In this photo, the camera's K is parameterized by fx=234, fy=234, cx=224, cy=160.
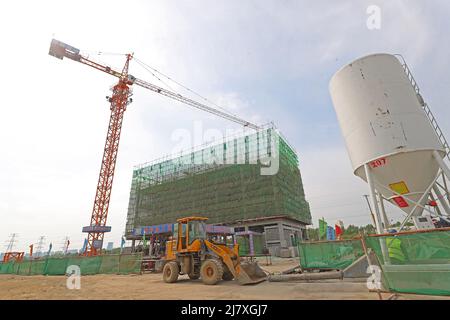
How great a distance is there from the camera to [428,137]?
755cm

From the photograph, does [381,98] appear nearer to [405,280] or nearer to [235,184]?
[405,280]

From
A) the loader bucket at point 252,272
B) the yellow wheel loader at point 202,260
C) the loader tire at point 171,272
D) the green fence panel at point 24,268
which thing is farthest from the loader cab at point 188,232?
the green fence panel at point 24,268

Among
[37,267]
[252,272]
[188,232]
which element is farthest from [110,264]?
[252,272]

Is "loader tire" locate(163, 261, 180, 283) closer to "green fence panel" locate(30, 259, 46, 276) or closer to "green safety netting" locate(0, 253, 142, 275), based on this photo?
"green safety netting" locate(0, 253, 142, 275)

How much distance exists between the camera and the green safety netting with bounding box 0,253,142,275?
54.2ft

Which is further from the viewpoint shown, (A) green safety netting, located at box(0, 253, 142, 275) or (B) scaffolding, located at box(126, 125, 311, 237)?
(B) scaffolding, located at box(126, 125, 311, 237)

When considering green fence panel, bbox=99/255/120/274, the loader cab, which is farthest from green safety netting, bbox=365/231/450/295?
green fence panel, bbox=99/255/120/274

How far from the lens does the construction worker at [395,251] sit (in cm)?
596

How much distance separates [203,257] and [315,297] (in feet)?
17.4

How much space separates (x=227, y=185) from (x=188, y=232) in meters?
39.5

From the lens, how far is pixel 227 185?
50.2 m

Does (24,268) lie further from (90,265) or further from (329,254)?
(329,254)

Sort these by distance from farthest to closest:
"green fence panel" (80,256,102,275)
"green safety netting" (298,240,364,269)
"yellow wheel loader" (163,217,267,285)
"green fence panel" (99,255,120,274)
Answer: "green fence panel" (80,256,102,275) → "green fence panel" (99,255,120,274) → "green safety netting" (298,240,364,269) → "yellow wheel loader" (163,217,267,285)
